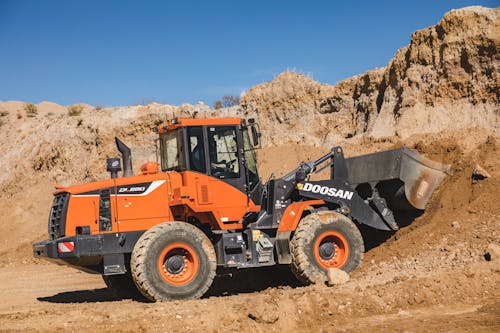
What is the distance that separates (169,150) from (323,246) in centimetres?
331

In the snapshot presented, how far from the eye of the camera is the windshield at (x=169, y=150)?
439 inches

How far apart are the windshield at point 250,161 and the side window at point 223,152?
200 millimetres

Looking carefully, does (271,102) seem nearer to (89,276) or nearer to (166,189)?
(89,276)

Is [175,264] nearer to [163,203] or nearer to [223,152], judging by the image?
[163,203]

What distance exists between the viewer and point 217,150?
36.1 ft

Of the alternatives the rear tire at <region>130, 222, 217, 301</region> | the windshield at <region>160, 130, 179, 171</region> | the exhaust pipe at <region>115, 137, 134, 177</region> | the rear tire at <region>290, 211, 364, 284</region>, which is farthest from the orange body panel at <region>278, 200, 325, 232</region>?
the exhaust pipe at <region>115, 137, 134, 177</region>

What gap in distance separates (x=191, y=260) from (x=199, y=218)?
0.95 metres

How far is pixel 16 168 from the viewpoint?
31.1 meters

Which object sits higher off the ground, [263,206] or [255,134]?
[255,134]

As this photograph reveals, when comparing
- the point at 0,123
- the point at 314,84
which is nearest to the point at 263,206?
the point at 314,84

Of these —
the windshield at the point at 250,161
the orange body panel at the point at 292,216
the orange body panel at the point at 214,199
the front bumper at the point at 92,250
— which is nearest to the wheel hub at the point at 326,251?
the orange body panel at the point at 292,216

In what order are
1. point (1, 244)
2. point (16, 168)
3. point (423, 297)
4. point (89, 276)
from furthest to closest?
point (16, 168)
point (1, 244)
point (89, 276)
point (423, 297)

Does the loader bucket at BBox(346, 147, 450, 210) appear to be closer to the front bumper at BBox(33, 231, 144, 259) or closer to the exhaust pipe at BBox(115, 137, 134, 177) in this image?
the exhaust pipe at BBox(115, 137, 134, 177)

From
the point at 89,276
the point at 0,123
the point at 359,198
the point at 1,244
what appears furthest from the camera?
the point at 0,123
